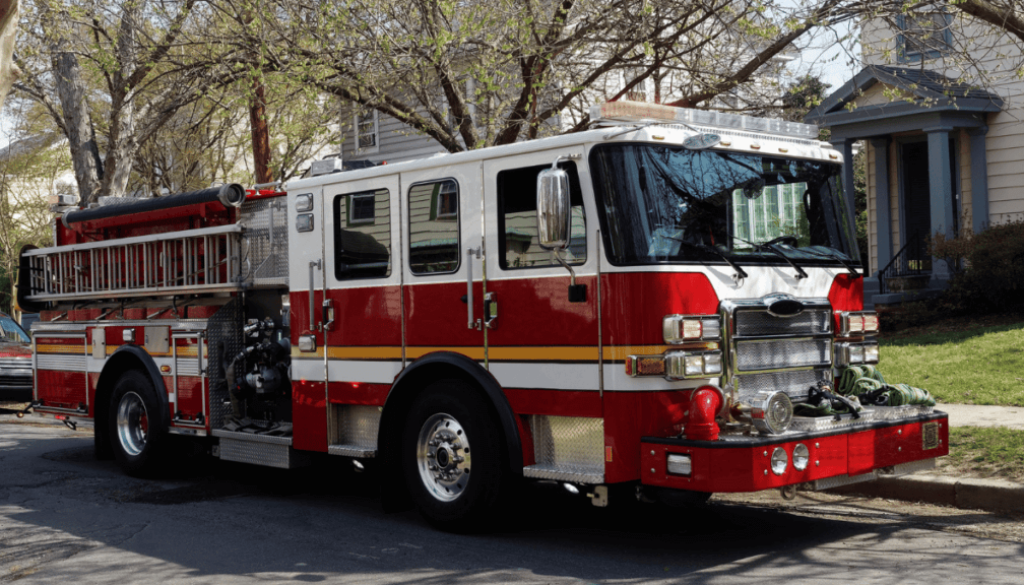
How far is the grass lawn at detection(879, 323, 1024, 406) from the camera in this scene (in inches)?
446

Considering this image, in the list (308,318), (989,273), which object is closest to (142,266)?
(308,318)

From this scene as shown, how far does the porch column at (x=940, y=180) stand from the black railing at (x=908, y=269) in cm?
44

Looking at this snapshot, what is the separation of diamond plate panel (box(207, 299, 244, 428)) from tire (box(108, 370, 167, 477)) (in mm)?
731

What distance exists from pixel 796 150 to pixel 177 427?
18.6ft

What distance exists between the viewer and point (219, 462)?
10.8 metres

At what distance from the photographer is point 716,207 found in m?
6.64

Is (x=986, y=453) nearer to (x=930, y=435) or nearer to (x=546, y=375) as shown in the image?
(x=930, y=435)

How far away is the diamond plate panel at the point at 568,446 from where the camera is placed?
250 inches

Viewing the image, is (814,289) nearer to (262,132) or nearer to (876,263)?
(262,132)

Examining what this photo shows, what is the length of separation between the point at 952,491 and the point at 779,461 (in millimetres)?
2533

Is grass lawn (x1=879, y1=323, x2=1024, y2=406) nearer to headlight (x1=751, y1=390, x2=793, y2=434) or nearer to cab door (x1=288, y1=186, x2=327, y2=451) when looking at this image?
headlight (x1=751, y1=390, x2=793, y2=434)

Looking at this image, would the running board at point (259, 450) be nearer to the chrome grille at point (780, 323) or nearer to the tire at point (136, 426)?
the tire at point (136, 426)

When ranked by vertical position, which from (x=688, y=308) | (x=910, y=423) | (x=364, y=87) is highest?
(x=364, y=87)

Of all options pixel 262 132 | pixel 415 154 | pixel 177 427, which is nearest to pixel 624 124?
pixel 177 427
